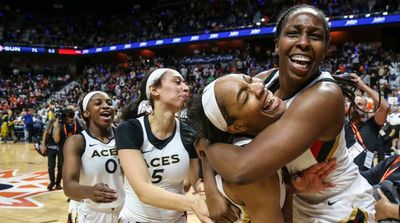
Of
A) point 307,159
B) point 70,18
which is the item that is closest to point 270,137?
point 307,159

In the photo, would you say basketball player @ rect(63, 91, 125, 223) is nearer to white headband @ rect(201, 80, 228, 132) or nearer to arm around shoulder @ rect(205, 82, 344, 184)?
white headband @ rect(201, 80, 228, 132)

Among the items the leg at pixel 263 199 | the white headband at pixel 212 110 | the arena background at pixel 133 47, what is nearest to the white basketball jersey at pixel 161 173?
the white headband at pixel 212 110

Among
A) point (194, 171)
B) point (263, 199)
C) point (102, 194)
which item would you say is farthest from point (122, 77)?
point (263, 199)

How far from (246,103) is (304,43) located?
33 centimetres

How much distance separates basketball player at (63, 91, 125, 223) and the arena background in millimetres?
5647

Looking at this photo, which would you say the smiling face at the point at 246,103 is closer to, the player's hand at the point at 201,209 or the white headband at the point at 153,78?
the player's hand at the point at 201,209

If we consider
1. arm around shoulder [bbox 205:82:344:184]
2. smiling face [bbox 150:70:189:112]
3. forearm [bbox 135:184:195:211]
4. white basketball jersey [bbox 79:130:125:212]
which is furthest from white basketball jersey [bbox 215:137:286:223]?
white basketball jersey [bbox 79:130:125:212]

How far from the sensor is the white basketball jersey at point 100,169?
3.42 m

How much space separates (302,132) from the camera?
164cm

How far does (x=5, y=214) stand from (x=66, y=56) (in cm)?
2515

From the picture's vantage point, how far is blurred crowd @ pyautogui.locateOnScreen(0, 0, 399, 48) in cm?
2148

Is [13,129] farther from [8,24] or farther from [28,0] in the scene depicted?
[28,0]

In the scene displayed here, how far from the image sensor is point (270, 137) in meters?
1.65

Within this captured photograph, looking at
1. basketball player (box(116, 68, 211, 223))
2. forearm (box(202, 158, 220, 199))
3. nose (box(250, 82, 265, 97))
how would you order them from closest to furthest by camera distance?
nose (box(250, 82, 265, 97)) → forearm (box(202, 158, 220, 199)) → basketball player (box(116, 68, 211, 223))
